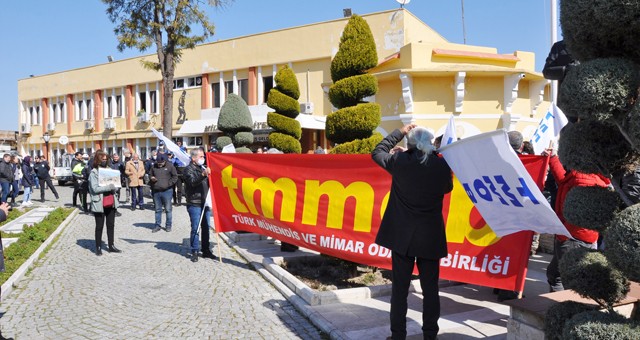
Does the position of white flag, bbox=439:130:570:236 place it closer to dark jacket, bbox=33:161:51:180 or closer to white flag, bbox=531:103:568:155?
white flag, bbox=531:103:568:155

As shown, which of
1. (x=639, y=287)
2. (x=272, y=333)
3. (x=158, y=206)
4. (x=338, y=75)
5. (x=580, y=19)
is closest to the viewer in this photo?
(x=580, y=19)

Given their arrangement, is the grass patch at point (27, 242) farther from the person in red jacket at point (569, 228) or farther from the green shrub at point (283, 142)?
the person in red jacket at point (569, 228)

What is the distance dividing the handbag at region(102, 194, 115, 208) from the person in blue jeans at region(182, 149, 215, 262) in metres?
1.65

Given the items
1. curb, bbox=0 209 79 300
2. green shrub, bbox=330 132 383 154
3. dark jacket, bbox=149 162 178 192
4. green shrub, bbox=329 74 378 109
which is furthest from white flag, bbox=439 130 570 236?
dark jacket, bbox=149 162 178 192

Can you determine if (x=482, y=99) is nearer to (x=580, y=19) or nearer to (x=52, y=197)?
(x=580, y=19)

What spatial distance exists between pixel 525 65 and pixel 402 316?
16.9m

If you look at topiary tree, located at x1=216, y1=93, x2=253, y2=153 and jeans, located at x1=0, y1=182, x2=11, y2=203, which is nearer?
jeans, located at x1=0, y1=182, x2=11, y2=203

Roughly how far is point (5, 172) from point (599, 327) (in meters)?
18.6

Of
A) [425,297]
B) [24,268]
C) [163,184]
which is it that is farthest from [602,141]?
[163,184]

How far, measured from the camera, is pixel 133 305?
629cm

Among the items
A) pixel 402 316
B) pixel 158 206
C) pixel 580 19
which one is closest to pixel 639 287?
pixel 402 316

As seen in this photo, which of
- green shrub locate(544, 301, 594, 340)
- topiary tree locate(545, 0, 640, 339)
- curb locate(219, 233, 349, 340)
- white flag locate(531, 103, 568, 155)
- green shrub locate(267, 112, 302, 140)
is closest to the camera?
topiary tree locate(545, 0, 640, 339)

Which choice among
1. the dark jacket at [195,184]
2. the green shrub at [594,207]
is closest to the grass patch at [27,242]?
the dark jacket at [195,184]

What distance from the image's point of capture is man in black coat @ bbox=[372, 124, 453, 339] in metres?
4.23
